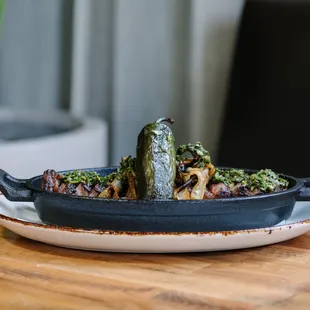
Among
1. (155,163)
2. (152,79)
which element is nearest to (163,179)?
(155,163)

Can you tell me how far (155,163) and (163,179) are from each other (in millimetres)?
20

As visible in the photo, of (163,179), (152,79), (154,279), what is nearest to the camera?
(154,279)

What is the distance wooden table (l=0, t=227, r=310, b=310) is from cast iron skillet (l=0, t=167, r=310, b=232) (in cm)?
3

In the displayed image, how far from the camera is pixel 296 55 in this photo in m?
1.79

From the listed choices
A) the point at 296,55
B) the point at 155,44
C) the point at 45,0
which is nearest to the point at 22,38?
the point at 45,0

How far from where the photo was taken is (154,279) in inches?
29.4

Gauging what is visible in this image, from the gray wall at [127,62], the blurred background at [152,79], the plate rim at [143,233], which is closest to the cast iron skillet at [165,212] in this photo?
the plate rim at [143,233]

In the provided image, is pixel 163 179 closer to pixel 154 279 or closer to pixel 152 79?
pixel 154 279

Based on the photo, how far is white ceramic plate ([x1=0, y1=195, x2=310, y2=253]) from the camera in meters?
0.80

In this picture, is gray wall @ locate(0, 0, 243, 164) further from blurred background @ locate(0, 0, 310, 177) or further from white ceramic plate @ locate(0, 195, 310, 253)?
white ceramic plate @ locate(0, 195, 310, 253)

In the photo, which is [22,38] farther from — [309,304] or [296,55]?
[309,304]

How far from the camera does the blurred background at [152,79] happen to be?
5.87ft

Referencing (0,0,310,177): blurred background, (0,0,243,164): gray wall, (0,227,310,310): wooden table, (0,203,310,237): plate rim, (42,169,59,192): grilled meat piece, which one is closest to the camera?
(0,227,310,310): wooden table

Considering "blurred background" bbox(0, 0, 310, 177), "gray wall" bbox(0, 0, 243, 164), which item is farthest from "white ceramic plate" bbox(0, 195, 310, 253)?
"gray wall" bbox(0, 0, 243, 164)
